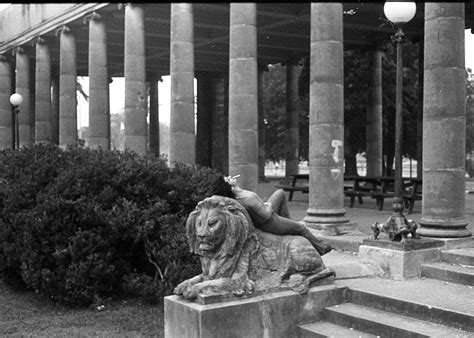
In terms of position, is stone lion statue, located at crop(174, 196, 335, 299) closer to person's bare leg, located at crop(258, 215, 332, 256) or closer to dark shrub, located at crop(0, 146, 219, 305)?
person's bare leg, located at crop(258, 215, 332, 256)

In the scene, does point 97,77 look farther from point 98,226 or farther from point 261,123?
point 261,123

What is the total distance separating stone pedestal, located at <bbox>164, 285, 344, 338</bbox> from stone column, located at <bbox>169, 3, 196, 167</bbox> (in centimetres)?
1049

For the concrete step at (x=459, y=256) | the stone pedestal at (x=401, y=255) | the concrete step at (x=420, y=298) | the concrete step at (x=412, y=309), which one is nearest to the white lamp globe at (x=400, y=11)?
the stone pedestal at (x=401, y=255)

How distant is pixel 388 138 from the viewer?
3438 centimetres

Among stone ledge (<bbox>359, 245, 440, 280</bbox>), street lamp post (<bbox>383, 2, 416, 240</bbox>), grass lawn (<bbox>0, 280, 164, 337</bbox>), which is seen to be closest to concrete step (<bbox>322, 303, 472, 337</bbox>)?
stone ledge (<bbox>359, 245, 440, 280</bbox>)

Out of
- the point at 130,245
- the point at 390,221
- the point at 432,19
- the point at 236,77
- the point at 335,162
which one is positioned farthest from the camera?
the point at 236,77

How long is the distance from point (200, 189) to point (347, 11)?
519 inches

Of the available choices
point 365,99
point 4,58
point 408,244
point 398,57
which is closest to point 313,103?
point 398,57

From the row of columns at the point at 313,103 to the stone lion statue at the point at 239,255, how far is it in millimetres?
2909

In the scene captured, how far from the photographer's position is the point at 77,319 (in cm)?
841

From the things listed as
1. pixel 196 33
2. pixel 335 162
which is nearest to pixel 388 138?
pixel 196 33

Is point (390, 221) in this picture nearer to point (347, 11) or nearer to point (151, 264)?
point (151, 264)

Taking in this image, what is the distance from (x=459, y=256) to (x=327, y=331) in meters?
2.53

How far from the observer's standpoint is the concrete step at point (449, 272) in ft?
24.3
